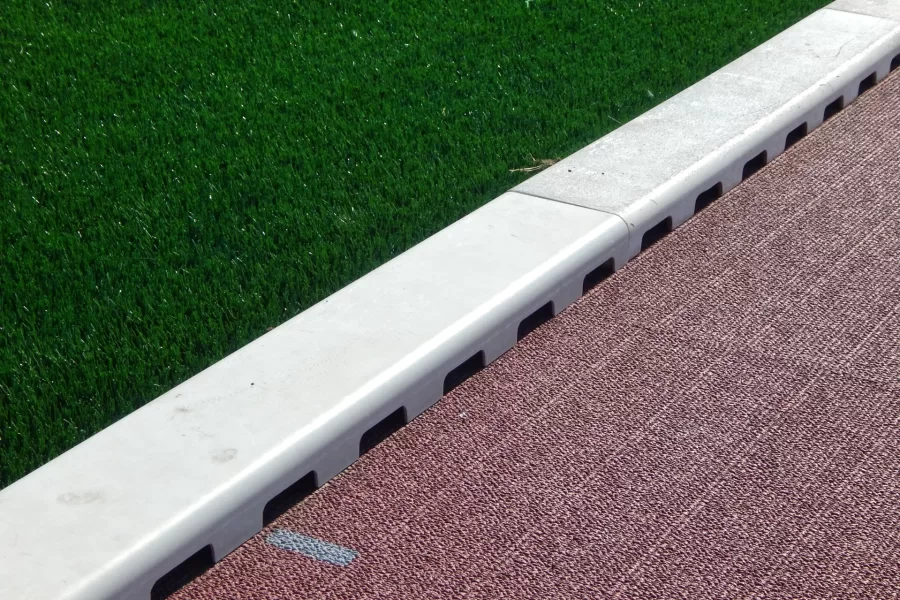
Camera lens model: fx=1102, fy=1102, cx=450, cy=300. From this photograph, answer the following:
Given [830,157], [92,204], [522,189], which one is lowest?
[830,157]

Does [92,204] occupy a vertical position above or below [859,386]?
above

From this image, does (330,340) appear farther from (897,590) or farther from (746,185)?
(746,185)

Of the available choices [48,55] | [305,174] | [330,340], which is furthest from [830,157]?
[48,55]

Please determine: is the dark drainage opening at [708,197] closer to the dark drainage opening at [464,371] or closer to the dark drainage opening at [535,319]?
the dark drainage opening at [535,319]

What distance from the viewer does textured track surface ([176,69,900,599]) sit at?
2461 mm

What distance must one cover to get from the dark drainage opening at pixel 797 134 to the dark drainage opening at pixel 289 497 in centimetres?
276

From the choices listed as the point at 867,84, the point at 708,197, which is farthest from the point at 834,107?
the point at 708,197

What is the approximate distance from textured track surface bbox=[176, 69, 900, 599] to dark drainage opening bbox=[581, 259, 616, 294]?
0.16 ft

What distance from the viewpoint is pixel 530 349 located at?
3.31m

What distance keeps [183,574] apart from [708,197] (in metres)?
2.51

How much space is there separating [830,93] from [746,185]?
82 centimetres

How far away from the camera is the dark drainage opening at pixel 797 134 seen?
461 cm

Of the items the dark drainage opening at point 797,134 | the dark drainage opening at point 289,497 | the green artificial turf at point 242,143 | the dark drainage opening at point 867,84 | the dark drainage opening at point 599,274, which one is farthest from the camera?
the dark drainage opening at point 867,84

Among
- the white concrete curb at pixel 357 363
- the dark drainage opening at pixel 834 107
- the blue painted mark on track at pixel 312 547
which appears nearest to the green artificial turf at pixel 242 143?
the white concrete curb at pixel 357 363
